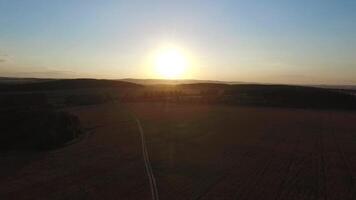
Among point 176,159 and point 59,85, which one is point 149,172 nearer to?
point 176,159

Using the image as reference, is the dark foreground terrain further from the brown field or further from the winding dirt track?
the winding dirt track

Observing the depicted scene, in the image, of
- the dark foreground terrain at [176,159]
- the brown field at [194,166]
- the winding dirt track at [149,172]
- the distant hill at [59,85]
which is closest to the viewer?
the winding dirt track at [149,172]

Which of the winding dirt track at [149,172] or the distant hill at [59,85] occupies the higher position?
the winding dirt track at [149,172]

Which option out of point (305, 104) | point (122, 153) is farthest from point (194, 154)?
point (305, 104)

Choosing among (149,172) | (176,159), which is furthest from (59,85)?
(149,172)

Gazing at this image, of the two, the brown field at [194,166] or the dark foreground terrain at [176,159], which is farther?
the dark foreground terrain at [176,159]

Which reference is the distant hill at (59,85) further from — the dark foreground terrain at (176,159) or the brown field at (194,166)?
the brown field at (194,166)

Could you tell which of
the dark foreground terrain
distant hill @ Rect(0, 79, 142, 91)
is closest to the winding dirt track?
the dark foreground terrain

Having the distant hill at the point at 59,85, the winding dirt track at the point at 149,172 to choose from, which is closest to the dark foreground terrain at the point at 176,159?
the winding dirt track at the point at 149,172
